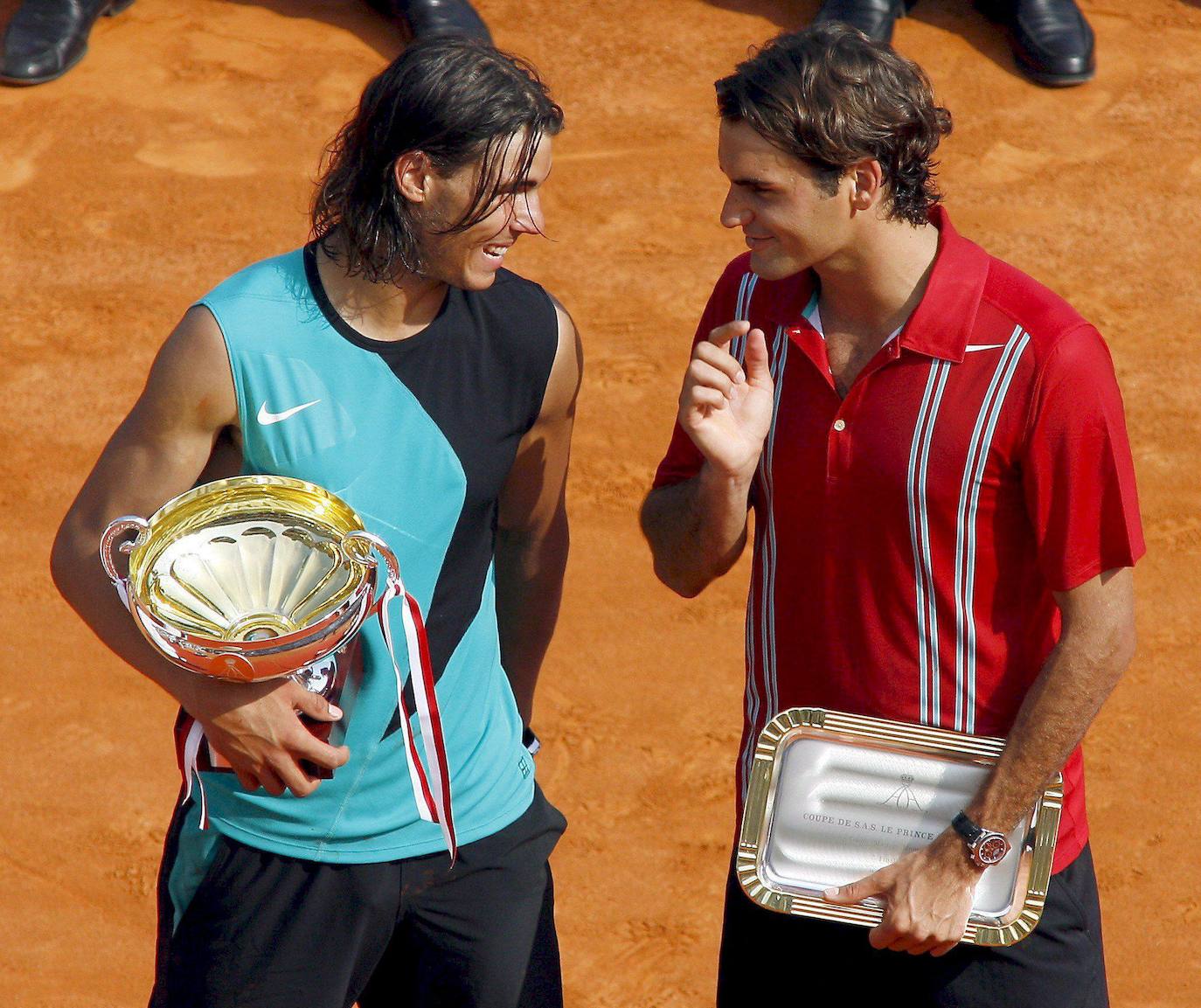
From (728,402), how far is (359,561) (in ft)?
2.27

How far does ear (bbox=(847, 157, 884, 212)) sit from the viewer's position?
2.55m

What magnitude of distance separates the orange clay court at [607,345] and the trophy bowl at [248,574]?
112 centimetres

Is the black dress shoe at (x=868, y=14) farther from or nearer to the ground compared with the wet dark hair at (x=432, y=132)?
nearer to the ground

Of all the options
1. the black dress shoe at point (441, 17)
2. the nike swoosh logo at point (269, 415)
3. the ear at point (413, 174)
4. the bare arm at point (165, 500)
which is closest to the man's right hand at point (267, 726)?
the bare arm at point (165, 500)

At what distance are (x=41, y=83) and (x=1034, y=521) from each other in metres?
7.98

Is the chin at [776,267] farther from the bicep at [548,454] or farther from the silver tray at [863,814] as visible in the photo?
the silver tray at [863,814]

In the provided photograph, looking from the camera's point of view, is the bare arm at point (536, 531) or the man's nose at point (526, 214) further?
the bare arm at point (536, 531)

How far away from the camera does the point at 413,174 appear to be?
2551 mm

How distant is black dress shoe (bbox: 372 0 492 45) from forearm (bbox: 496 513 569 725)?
6631 millimetres

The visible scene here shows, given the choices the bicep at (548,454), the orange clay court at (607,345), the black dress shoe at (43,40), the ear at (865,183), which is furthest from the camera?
the black dress shoe at (43,40)

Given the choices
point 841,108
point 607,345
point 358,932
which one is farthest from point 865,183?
point 607,345

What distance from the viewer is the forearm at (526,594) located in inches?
119

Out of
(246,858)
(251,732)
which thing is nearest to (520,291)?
(251,732)

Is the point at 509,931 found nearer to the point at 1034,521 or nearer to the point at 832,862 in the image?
the point at 832,862
